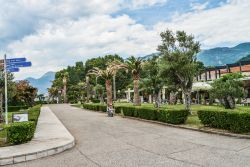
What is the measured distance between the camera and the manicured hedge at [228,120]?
1179cm

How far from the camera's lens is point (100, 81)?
3588 inches

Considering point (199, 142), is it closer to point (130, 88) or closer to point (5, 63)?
point (5, 63)

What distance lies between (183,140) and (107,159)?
4.02 m

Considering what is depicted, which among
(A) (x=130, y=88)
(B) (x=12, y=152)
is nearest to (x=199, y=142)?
(B) (x=12, y=152)

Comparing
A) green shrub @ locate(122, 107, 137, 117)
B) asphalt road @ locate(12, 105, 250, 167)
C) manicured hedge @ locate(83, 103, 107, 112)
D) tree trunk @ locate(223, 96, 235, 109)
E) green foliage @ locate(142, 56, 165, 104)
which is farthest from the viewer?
manicured hedge @ locate(83, 103, 107, 112)

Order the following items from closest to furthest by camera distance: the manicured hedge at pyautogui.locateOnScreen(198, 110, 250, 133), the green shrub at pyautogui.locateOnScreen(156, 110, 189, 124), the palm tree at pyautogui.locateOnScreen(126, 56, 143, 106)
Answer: the manicured hedge at pyautogui.locateOnScreen(198, 110, 250, 133) → the green shrub at pyautogui.locateOnScreen(156, 110, 189, 124) → the palm tree at pyautogui.locateOnScreen(126, 56, 143, 106)

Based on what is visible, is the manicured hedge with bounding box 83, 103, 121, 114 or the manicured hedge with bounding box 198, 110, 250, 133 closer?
the manicured hedge with bounding box 198, 110, 250, 133

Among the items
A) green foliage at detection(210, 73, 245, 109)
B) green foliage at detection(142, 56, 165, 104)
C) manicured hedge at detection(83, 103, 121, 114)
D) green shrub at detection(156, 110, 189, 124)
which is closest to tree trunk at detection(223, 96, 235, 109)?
green foliage at detection(210, 73, 245, 109)

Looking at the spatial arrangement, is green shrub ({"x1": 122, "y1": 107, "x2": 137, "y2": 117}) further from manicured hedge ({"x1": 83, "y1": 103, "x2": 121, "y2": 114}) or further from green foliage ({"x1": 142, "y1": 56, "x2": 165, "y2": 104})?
green foliage ({"x1": 142, "y1": 56, "x2": 165, "y2": 104})

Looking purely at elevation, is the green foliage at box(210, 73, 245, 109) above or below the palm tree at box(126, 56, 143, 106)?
below

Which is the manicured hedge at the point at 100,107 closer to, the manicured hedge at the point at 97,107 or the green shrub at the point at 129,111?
the manicured hedge at the point at 97,107

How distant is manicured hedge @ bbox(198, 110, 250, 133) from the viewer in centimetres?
1179

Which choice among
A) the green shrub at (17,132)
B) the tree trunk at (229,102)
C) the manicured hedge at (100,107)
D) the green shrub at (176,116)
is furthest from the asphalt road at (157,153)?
the manicured hedge at (100,107)

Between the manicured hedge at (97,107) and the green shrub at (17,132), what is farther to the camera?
the manicured hedge at (97,107)
